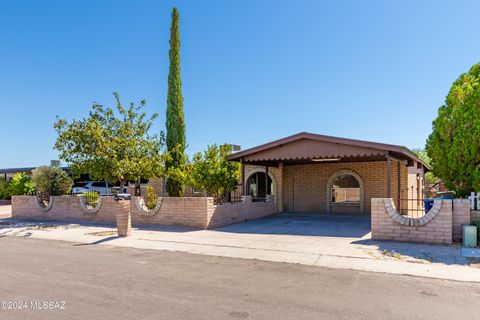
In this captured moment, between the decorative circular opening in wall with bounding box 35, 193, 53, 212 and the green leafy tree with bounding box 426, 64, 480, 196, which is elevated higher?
the green leafy tree with bounding box 426, 64, 480, 196

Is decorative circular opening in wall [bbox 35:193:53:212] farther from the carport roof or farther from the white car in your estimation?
the white car

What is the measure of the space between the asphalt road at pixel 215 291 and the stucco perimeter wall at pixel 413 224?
12.2ft

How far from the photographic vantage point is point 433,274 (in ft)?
21.7

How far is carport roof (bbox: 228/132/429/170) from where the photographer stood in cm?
1303

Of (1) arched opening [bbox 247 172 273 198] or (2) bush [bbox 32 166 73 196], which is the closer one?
(2) bush [bbox 32 166 73 196]

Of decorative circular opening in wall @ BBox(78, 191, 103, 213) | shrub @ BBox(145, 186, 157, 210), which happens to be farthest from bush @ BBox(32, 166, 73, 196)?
shrub @ BBox(145, 186, 157, 210)

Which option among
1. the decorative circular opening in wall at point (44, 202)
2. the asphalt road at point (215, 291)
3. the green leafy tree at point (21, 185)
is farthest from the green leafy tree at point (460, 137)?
the green leafy tree at point (21, 185)

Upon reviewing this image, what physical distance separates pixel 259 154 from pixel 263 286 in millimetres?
9857

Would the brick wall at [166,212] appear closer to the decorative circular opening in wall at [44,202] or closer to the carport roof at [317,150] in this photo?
the decorative circular opening in wall at [44,202]

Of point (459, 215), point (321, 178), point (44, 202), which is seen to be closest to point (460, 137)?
point (459, 215)

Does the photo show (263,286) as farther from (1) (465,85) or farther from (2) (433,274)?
(1) (465,85)

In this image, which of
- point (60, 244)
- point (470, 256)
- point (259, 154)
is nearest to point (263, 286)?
point (470, 256)

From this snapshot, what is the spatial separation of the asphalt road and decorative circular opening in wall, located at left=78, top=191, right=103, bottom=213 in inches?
297

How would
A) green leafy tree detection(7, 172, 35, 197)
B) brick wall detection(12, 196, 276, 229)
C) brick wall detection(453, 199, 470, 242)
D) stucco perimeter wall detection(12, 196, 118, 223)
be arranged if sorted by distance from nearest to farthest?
brick wall detection(453, 199, 470, 242) < brick wall detection(12, 196, 276, 229) < stucco perimeter wall detection(12, 196, 118, 223) < green leafy tree detection(7, 172, 35, 197)
